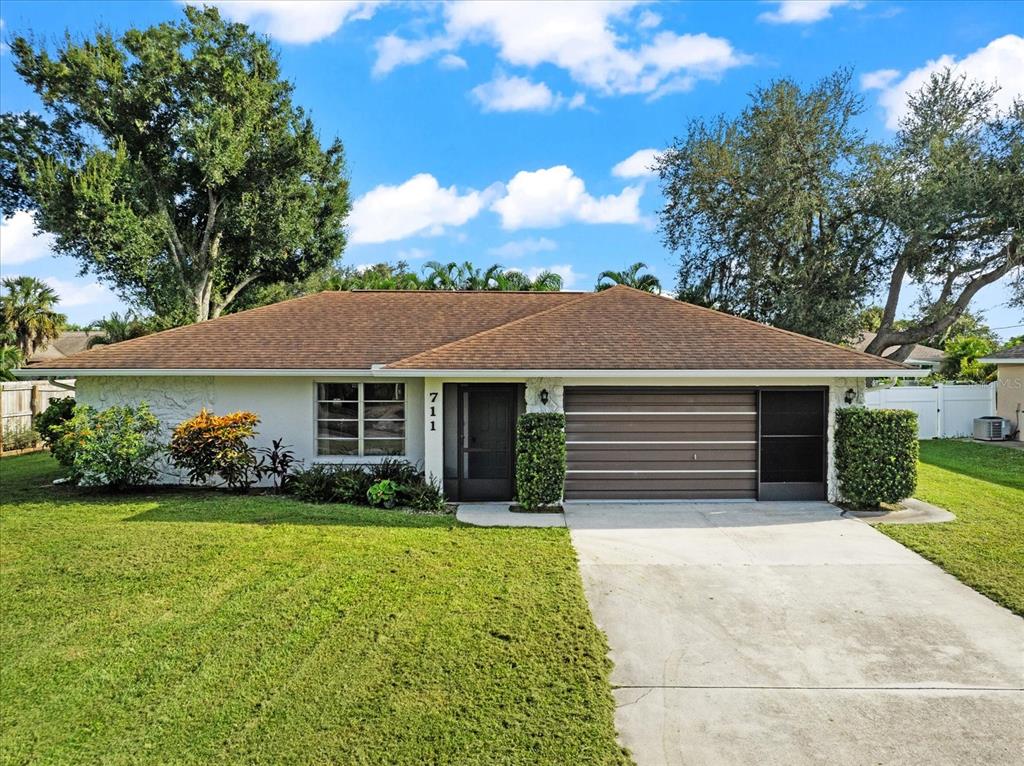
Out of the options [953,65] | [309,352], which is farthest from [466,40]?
[953,65]

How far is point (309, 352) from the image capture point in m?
11.4

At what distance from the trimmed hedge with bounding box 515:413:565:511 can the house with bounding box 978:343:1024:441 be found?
54.2 feet

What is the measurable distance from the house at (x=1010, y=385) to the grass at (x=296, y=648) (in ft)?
58.3

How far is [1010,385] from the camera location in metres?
18.9

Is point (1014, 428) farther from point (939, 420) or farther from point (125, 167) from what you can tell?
point (125, 167)

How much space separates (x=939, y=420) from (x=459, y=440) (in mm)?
16896

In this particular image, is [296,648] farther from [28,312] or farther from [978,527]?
[28,312]

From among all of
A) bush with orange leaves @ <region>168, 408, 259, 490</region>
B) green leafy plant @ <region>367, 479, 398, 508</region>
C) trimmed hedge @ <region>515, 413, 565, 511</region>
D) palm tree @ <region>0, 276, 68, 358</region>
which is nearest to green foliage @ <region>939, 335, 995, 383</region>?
trimmed hedge @ <region>515, 413, 565, 511</region>

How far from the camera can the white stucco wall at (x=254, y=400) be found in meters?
11.3

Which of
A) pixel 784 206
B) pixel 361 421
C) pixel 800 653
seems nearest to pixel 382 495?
pixel 361 421

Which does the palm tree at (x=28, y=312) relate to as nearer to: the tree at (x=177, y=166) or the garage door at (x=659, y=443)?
the tree at (x=177, y=166)

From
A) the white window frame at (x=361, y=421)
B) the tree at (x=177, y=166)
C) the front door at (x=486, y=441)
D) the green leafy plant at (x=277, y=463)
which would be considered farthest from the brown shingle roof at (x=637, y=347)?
the tree at (x=177, y=166)

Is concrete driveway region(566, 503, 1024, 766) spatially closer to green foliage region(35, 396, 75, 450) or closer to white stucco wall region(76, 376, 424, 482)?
white stucco wall region(76, 376, 424, 482)

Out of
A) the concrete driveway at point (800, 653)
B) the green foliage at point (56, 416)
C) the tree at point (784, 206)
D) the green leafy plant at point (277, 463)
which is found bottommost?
the concrete driveway at point (800, 653)
